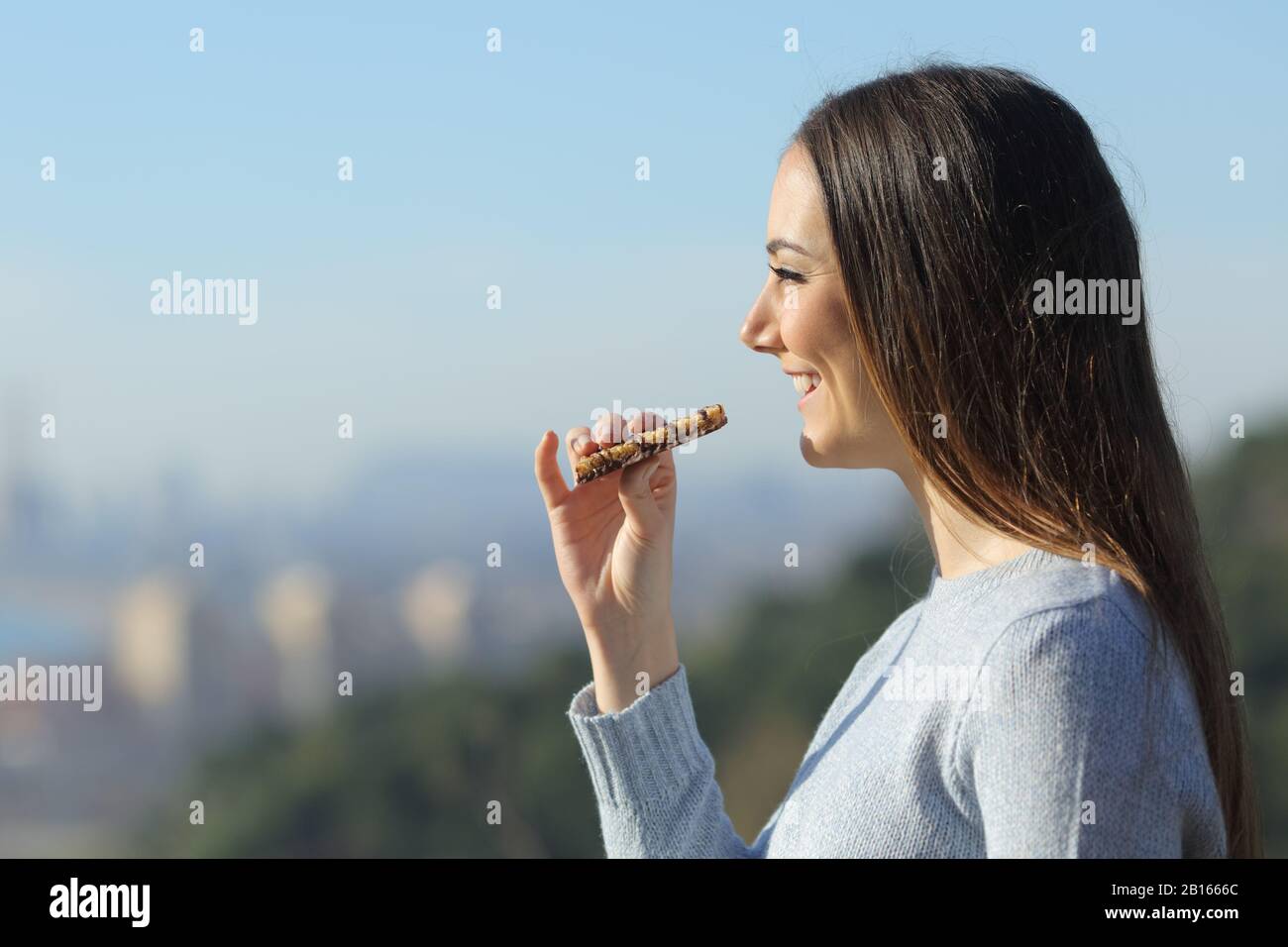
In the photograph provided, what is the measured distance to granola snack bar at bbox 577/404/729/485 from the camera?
2295mm

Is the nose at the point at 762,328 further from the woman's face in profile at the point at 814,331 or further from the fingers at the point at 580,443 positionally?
the fingers at the point at 580,443

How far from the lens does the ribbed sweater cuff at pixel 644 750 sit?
221 cm

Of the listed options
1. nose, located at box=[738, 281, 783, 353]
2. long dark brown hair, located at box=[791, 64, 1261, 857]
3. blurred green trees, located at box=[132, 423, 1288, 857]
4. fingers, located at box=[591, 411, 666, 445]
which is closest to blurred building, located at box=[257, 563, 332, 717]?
blurred green trees, located at box=[132, 423, 1288, 857]

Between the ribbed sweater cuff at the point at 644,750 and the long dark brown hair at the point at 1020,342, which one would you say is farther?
the ribbed sweater cuff at the point at 644,750

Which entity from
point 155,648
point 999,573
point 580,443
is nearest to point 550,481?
point 580,443

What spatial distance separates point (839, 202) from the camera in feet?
6.36

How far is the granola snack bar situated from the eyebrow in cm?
40

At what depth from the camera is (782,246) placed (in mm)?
2018

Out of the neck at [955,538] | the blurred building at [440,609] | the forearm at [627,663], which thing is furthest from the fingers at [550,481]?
the blurred building at [440,609]

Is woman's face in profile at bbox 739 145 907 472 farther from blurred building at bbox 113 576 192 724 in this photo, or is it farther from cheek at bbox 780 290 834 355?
blurred building at bbox 113 576 192 724

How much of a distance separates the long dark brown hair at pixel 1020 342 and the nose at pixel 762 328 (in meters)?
0.19

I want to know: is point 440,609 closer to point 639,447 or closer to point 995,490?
point 639,447
